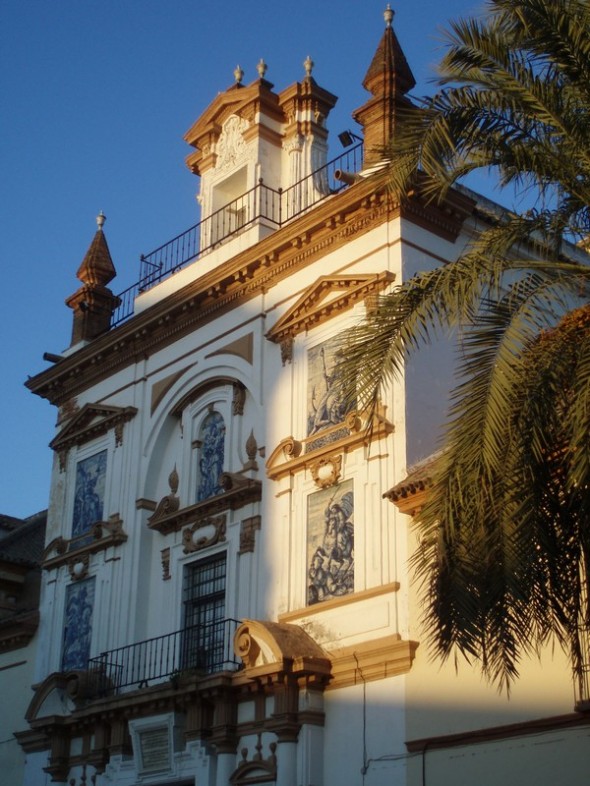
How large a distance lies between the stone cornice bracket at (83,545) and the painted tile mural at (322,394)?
18.8 feet

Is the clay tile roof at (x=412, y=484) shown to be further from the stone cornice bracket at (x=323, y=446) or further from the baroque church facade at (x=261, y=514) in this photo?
the stone cornice bracket at (x=323, y=446)

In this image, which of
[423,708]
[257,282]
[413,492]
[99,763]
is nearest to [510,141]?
[413,492]

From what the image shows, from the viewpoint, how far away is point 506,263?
13.8m

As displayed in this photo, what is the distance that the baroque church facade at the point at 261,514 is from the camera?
19219mm

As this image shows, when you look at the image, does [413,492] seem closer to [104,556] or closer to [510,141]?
[510,141]

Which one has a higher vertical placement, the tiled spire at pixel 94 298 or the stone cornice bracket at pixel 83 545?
the tiled spire at pixel 94 298

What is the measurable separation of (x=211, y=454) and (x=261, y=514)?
254 centimetres

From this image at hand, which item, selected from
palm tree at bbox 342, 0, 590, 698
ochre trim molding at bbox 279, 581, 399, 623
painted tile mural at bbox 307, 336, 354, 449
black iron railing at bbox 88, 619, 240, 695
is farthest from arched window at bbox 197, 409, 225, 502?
palm tree at bbox 342, 0, 590, 698

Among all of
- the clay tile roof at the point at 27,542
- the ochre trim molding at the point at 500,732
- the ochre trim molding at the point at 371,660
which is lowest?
the ochre trim molding at the point at 500,732

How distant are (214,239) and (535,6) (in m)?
14.6

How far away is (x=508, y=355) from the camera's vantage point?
13156mm

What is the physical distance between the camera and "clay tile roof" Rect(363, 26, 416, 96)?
2372cm

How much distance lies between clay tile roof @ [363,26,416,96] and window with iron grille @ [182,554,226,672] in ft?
29.7

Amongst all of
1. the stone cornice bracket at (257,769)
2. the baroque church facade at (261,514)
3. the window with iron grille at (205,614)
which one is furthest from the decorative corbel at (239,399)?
the stone cornice bracket at (257,769)
